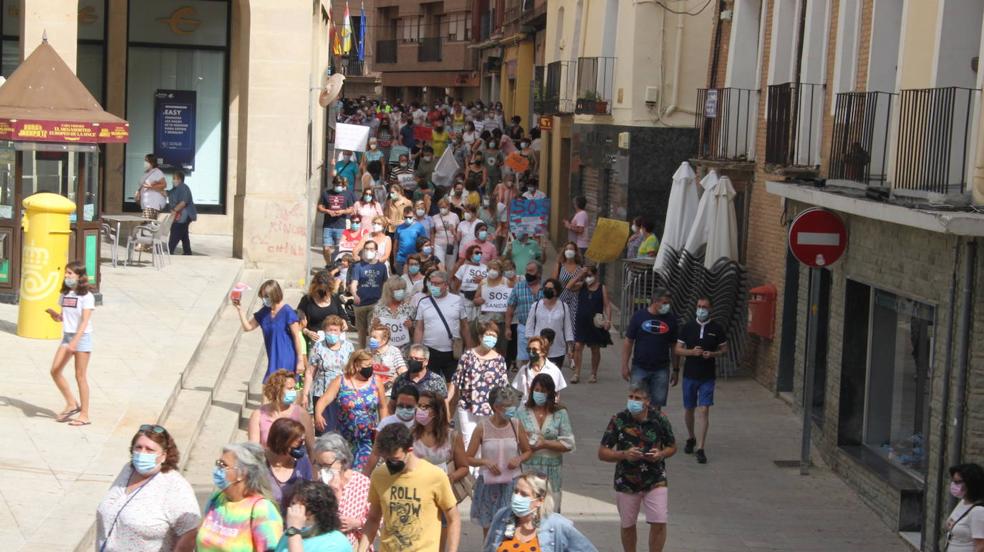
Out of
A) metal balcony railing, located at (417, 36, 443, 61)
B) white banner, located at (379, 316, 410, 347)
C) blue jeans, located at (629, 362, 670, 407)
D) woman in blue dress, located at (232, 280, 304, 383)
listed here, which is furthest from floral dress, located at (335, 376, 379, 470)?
metal balcony railing, located at (417, 36, 443, 61)

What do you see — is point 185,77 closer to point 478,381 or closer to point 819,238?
point 819,238

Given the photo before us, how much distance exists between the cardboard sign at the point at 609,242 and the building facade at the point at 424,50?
3904 cm

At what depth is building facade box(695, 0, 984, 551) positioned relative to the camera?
11695 mm

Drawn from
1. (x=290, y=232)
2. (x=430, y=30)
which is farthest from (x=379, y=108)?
(x=290, y=232)

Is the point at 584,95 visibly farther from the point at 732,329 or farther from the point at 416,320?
the point at 416,320

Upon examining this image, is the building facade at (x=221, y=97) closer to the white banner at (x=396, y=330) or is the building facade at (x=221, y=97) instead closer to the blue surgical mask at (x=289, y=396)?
the white banner at (x=396, y=330)

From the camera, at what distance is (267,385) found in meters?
9.94

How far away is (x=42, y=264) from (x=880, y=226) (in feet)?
27.3

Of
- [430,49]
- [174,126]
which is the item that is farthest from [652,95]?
[430,49]

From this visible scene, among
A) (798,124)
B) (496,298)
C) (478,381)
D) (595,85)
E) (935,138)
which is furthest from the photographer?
(595,85)

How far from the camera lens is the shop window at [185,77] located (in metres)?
26.4

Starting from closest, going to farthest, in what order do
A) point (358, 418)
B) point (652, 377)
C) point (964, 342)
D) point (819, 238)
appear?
point (358, 418) → point (964, 342) → point (819, 238) → point (652, 377)

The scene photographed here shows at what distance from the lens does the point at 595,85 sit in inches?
1105

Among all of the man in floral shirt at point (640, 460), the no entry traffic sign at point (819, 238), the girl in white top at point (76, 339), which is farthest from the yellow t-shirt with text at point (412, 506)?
the no entry traffic sign at point (819, 238)
